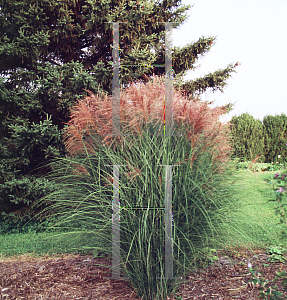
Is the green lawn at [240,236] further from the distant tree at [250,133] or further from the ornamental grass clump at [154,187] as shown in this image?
the distant tree at [250,133]

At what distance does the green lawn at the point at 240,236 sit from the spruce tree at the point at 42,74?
965mm

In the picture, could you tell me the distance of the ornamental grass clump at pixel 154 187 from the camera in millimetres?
2475

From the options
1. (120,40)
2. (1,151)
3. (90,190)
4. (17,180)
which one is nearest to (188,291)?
(90,190)

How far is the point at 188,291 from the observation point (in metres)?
2.70

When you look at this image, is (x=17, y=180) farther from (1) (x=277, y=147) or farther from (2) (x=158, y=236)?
(1) (x=277, y=147)

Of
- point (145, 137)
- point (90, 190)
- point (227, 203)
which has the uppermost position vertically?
point (145, 137)

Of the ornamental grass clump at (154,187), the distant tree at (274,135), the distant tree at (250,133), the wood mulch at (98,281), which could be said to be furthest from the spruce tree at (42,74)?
the distant tree at (274,135)

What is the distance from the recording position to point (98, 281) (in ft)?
9.65

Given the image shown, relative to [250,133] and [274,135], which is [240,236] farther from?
[274,135]

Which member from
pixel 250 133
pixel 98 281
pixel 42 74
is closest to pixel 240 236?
pixel 98 281

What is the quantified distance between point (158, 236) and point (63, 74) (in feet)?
16.5

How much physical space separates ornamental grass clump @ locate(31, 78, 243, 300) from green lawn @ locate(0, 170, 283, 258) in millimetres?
157

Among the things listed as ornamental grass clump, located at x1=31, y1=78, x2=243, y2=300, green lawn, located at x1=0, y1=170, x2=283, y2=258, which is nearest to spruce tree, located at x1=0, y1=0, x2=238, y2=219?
green lawn, located at x1=0, y1=170, x2=283, y2=258

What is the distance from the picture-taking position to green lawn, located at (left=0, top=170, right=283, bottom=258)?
2.92 m
